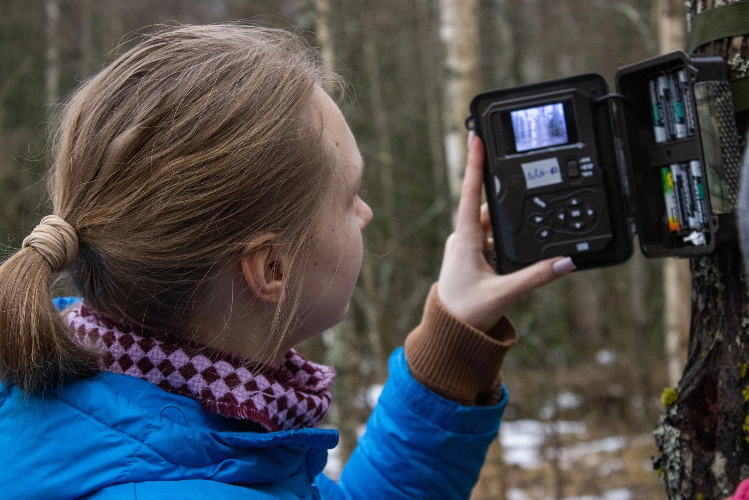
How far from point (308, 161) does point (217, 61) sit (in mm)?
230

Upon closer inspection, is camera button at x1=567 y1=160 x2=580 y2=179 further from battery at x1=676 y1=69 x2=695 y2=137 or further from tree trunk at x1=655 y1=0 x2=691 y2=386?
tree trunk at x1=655 y1=0 x2=691 y2=386

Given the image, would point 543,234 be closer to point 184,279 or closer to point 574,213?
point 574,213

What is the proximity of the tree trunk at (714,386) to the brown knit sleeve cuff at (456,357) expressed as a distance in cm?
38

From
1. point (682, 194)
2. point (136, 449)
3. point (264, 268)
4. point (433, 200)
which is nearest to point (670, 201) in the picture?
point (682, 194)

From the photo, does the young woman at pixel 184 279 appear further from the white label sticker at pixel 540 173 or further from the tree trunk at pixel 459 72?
the tree trunk at pixel 459 72

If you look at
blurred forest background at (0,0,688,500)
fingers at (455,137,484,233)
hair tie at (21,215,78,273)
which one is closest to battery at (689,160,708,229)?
fingers at (455,137,484,233)

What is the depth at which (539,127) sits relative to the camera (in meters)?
1.44

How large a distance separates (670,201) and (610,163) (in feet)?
0.52

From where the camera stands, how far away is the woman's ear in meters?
1.14

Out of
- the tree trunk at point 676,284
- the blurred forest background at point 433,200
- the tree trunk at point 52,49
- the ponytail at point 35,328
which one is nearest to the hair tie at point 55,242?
the ponytail at point 35,328

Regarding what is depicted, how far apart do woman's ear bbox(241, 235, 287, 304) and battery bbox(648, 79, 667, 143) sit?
78 cm

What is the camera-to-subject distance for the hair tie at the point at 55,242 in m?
1.02

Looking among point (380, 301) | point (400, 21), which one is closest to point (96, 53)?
→ point (400, 21)

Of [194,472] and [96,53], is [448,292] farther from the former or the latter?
[96,53]
